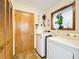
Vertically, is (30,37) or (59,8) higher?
(59,8)

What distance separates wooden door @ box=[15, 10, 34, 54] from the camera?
10.5 feet

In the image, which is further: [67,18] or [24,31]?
[24,31]

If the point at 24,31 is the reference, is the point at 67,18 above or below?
above

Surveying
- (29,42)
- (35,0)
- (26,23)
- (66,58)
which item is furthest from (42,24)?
(66,58)

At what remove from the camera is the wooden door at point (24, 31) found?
3.19 metres

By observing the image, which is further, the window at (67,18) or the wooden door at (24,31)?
the wooden door at (24,31)

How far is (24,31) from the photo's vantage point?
3391 millimetres

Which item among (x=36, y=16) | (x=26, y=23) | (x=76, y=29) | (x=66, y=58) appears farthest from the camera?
(x=36, y=16)

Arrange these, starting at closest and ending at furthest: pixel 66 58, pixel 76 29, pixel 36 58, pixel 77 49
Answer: pixel 77 49
pixel 66 58
pixel 76 29
pixel 36 58

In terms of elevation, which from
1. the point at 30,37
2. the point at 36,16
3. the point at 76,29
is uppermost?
the point at 36,16

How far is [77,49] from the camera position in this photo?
1.11m

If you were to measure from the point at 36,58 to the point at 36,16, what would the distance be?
2.08 m

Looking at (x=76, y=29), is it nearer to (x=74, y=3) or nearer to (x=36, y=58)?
(x=74, y=3)

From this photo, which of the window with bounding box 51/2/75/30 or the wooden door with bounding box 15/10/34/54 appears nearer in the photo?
the window with bounding box 51/2/75/30
